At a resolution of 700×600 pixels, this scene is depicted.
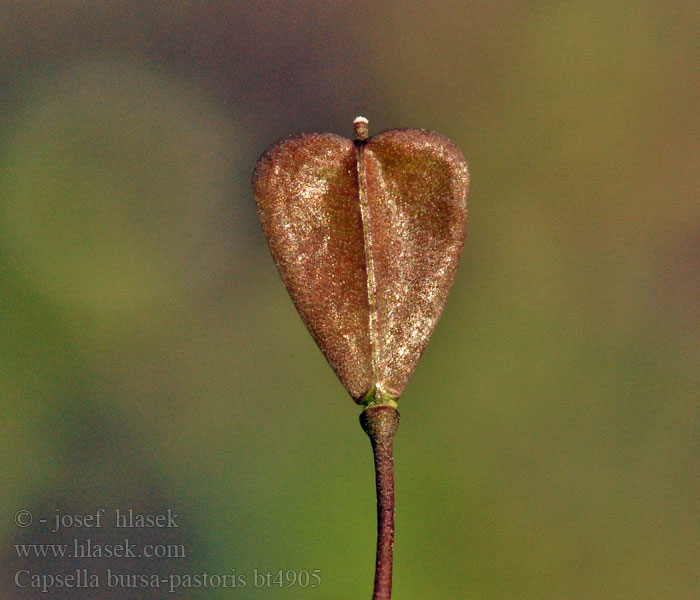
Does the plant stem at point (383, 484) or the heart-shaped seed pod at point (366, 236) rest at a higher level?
the heart-shaped seed pod at point (366, 236)

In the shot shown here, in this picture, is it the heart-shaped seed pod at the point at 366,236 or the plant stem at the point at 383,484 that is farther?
the heart-shaped seed pod at the point at 366,236

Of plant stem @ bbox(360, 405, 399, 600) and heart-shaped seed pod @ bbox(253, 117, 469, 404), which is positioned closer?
plant stem @ bbox(360, 405, 399, 600)

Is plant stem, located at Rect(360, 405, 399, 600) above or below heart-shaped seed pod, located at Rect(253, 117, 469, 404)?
below

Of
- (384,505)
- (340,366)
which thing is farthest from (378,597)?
(340,366)

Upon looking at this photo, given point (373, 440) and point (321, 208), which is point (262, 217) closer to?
point (321, 208)
